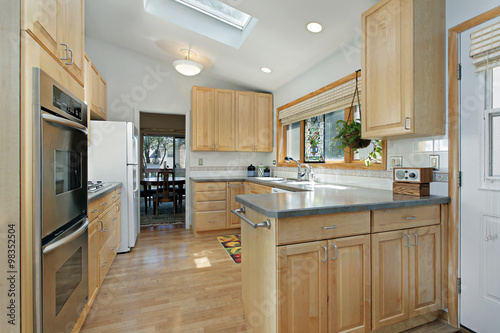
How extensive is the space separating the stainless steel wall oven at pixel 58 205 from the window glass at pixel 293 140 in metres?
3.08

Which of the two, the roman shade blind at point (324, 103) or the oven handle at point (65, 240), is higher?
the roman shade blind at point (324, 103)

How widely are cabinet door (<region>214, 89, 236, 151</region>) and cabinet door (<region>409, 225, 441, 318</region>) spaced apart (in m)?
3.18

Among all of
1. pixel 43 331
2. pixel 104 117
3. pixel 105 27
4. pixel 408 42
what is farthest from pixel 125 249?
pixel 408 42

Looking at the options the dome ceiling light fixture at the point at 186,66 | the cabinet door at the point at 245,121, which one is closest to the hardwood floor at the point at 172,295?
the cabinet door at the point at 245,121

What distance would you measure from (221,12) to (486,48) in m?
2.66

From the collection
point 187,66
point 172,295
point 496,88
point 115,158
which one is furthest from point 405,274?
point 187,66

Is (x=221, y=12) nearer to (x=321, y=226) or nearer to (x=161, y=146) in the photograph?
(x=321, y=226)

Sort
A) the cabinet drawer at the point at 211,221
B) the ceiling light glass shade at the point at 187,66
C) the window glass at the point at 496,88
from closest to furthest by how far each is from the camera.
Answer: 1. the window glass at the point at 496,88
2. the ceiling light glass shade at the point at 187,66
3. the cabinet drawer at the point at 211,221

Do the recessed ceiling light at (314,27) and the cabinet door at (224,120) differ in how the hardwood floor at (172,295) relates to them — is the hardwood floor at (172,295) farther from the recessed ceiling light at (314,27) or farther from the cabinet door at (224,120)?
the recessed ceiling light at (314,27)

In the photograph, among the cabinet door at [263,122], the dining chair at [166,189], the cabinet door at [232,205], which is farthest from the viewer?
the dining chair at [166,189]

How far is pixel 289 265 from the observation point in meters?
1.37

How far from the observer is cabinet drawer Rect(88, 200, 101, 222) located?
1936 mm

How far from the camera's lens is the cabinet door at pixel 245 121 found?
4.48m

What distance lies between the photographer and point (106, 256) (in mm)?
2479
